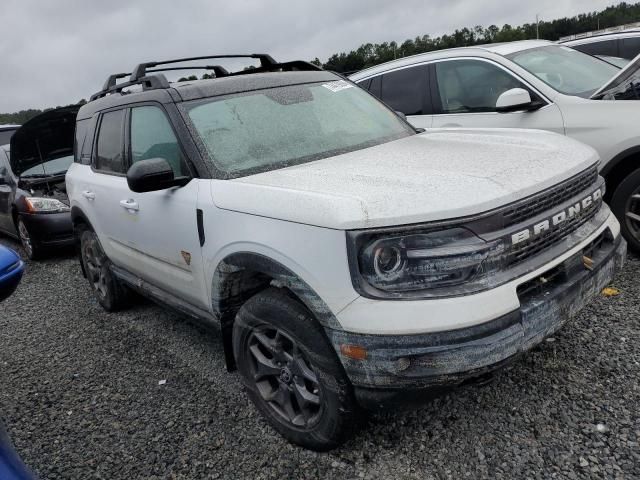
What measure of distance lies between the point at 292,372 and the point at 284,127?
1.46 metres

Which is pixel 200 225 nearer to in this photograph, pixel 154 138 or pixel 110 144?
pixel 154 138

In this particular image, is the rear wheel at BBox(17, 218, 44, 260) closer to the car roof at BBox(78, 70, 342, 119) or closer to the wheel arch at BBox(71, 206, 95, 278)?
the wheel arch at BBox(71, 206, 95, 278)

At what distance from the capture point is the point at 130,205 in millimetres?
3605

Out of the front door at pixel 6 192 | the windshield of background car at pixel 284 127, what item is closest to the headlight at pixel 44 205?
the front door at pixel 6 192

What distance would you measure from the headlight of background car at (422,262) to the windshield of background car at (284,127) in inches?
40.6

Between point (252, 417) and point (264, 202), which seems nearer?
point (264, 202)

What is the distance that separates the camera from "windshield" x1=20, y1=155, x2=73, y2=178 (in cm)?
739

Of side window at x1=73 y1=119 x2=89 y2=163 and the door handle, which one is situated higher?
side window at x1=73 y1=119 x2=89 y2=163

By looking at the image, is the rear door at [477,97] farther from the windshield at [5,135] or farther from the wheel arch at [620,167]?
the windshield at [5,135]

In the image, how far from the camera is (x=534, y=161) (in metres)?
2.58

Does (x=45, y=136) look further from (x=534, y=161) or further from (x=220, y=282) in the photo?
(x=534, y=161)

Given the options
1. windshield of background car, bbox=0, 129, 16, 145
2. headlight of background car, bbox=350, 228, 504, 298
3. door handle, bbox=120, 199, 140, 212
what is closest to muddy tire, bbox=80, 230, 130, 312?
door handle, bbox=120, 199, 140, 212

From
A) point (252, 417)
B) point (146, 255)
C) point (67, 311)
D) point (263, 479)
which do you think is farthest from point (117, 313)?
point (263, 479)

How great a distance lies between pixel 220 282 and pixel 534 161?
5.50 feet
